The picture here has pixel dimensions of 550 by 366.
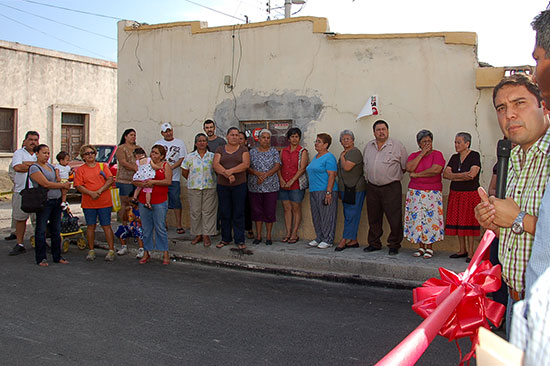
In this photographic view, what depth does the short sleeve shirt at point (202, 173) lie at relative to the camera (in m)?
8.55

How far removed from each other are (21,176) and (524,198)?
8493 millimetres

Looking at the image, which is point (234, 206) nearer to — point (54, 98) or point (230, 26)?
point (230, 26)

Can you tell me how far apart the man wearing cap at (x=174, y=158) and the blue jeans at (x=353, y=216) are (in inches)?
128

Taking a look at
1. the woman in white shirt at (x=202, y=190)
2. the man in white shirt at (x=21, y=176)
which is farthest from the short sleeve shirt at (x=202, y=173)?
the man in white shirt at (x=21, y=176)

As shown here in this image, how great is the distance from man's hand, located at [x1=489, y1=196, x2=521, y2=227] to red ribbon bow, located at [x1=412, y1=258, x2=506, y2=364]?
250 mm

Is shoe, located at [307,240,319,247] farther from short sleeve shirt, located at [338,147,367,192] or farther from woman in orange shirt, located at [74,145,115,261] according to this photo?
woman in orange shirt, located at [74,145,115,261]

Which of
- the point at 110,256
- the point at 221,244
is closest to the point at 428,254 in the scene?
the point at 221,244

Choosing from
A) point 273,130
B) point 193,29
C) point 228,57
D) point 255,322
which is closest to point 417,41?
point 273,130

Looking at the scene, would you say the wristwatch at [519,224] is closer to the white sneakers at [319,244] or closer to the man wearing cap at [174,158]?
the white sneakers at [319,244]

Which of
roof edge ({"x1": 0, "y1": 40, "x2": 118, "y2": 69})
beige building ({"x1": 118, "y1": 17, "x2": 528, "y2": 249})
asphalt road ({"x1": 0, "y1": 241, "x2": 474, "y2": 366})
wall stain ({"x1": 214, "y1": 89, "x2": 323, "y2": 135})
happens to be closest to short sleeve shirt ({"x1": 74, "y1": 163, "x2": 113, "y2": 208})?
asphalt road ({"x1": 0, "y1": 241, "x2": 474, "y2": 366})

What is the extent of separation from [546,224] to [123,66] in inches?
412

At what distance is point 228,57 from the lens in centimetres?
970

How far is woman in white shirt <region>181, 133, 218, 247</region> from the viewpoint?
8.57 metres

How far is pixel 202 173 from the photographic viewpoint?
855 centimetres
